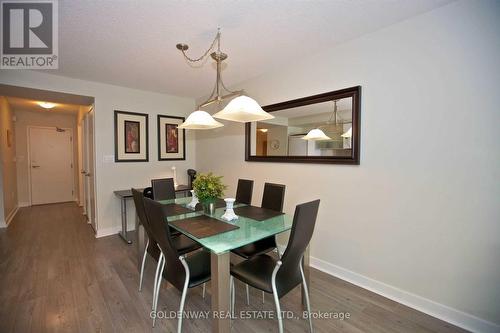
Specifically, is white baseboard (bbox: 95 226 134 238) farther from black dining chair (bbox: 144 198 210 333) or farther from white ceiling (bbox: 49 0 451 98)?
black dining chair (bbox: 144 198 210 333)

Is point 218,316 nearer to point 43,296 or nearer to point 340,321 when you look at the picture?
point 340,321

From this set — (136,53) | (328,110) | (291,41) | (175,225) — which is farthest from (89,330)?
(291,41)

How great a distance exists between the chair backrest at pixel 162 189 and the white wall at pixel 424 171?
1.96 m

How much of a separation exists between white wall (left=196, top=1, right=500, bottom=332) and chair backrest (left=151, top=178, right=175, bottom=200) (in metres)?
1.96

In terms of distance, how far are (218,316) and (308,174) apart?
1783 mm

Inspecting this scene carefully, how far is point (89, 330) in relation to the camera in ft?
5.43

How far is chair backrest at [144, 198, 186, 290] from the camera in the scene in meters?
1.45

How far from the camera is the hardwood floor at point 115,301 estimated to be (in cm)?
170

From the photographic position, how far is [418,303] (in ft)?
6.12

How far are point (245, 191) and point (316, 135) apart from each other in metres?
1.09

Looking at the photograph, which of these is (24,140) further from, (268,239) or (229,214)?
(268,239)

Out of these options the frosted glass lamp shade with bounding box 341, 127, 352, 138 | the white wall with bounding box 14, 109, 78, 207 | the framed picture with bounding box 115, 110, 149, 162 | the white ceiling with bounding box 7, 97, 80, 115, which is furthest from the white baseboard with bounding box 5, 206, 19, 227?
the frosted glass lamp shade with bounding box 341, 127, 352, 138

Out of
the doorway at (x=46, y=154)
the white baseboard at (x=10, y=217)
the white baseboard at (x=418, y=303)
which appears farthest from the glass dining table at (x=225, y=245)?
the doorway at (x=46, y=154)

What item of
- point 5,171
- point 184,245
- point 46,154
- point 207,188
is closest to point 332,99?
point 207,188
